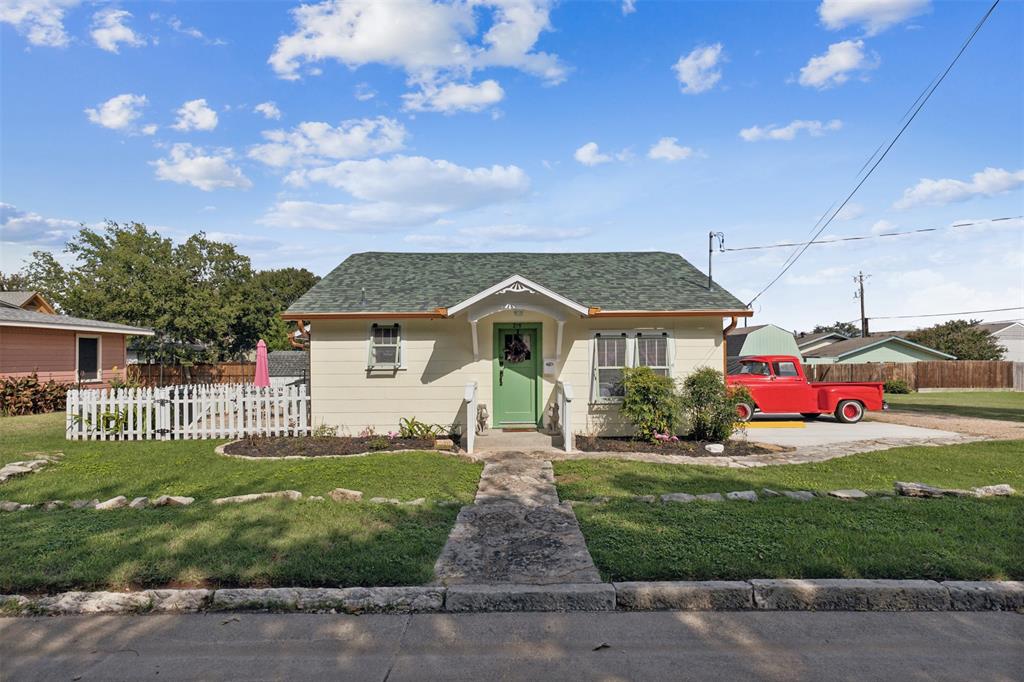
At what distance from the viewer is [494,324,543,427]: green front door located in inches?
429

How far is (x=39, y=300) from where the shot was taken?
27.1m

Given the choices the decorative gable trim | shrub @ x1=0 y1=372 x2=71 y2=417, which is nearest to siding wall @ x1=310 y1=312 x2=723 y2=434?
the decorative gable trim

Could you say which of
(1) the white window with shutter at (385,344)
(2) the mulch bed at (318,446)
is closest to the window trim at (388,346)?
(1) the white window with shutter at (385,344)

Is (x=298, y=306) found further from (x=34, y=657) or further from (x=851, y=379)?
(x=851, y=379)

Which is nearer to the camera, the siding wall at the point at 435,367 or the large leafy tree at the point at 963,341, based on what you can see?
the siding wall at the point at 435,367

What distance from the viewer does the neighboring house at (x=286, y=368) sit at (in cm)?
1966

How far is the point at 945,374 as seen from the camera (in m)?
27.4

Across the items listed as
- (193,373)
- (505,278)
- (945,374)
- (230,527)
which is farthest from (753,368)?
(193,373)

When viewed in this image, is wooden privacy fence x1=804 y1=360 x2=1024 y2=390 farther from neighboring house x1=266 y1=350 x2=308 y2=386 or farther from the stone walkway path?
the stone walkway path

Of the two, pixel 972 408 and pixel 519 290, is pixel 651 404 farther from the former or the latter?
pixel 972 408

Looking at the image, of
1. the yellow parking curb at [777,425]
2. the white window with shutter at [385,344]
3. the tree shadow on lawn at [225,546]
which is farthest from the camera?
the yellow parking curb at [777,425]

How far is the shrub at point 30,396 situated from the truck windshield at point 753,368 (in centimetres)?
1850

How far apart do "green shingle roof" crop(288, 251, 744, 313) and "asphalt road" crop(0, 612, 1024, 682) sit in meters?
7.39

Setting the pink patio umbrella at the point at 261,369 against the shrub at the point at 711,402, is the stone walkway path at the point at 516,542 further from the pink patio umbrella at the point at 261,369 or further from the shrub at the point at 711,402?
the pink patio umbrella at the point at 261,369
